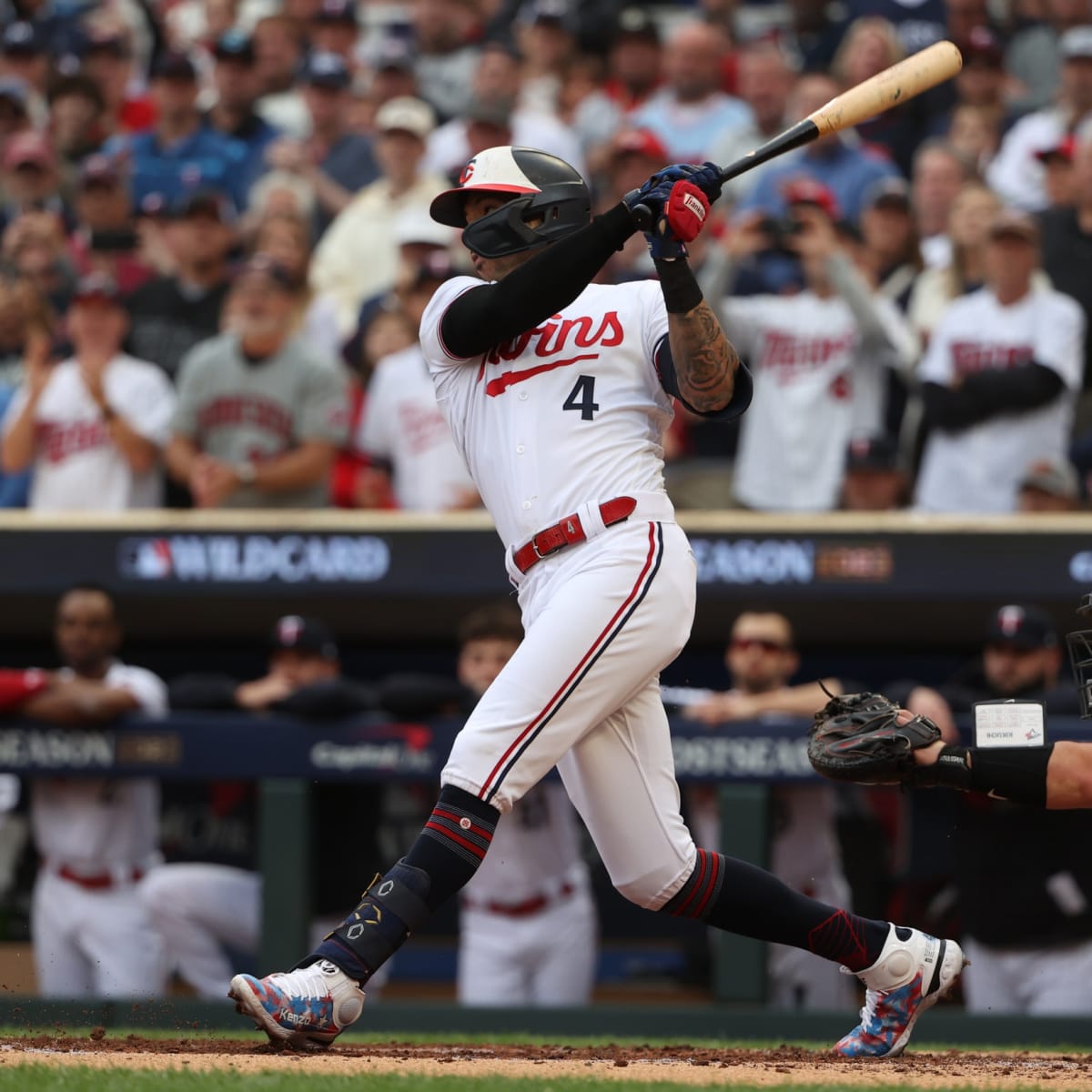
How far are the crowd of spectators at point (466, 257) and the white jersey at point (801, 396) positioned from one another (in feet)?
0.04

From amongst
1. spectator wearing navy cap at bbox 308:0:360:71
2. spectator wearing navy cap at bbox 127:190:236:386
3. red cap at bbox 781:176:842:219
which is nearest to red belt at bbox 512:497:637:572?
red cap at bbox 781:176:842:219

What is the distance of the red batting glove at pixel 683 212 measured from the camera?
360 cm

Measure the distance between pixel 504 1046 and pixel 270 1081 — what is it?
133 cm

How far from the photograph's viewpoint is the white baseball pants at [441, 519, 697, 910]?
3.67 meters

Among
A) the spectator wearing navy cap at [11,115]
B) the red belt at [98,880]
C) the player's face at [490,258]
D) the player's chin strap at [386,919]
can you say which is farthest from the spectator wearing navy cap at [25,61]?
the player's chin strap at [386,919]

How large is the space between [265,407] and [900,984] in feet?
13.3

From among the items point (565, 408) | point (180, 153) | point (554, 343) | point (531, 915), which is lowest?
point (531, 915)

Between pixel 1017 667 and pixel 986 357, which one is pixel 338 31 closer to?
pixel 986 357

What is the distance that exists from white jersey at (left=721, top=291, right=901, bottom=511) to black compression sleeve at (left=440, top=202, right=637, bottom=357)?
362cm

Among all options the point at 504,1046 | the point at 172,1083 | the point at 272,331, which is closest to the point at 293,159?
the point at 272,331

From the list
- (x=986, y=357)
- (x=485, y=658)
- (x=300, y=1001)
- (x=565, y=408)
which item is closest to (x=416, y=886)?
(x=300, y=1001)

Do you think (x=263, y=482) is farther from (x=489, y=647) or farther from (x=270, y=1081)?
(x=270, y=1081)

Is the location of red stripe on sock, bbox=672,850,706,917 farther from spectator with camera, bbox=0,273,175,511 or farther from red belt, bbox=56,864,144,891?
spectator with camera, bbox=0,273,175,511

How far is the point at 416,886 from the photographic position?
144 inches
